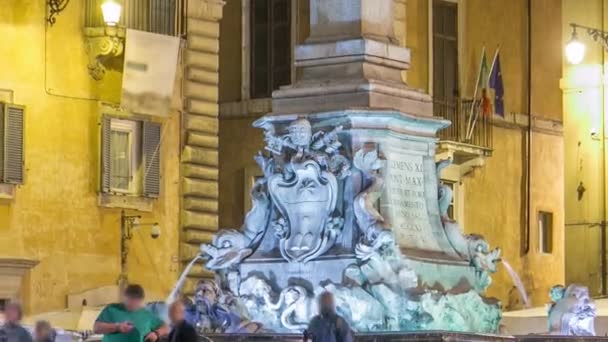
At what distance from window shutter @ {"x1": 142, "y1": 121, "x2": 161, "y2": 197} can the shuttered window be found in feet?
8.40

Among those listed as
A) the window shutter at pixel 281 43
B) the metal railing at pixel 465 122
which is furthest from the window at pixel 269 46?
the metal railing at pixel 465 122

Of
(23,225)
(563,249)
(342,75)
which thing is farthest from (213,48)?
(342,75)

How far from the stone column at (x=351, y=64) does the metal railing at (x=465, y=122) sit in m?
18.1

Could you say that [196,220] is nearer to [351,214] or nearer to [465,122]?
[465,122]

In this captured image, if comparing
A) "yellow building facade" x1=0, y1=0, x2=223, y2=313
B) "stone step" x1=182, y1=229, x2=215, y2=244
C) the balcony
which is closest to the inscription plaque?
"yellow building facade" x1=0, y1=0, x2=223, y2=313

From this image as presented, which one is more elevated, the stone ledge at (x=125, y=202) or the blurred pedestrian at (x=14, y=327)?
the stone ledge at (x=125, y=202)

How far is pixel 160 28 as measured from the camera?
133ft

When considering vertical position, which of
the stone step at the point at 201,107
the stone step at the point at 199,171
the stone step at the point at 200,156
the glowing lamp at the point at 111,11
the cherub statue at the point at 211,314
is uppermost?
the glowing lamp at the point at 111,11

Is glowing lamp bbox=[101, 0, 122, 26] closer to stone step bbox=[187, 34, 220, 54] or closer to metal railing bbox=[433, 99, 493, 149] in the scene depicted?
stone step bbox=[187, 34, 220, 54]

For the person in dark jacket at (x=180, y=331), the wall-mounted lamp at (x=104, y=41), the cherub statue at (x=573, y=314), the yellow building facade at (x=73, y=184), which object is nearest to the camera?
the person in dark jacket at (x=180, y=331)

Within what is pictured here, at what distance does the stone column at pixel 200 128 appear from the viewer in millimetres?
41125

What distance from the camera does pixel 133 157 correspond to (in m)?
40.2

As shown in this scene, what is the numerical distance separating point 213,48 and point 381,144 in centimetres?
1555

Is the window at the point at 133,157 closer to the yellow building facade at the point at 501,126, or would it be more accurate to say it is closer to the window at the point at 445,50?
the yellow building facade at the point at 501,126
